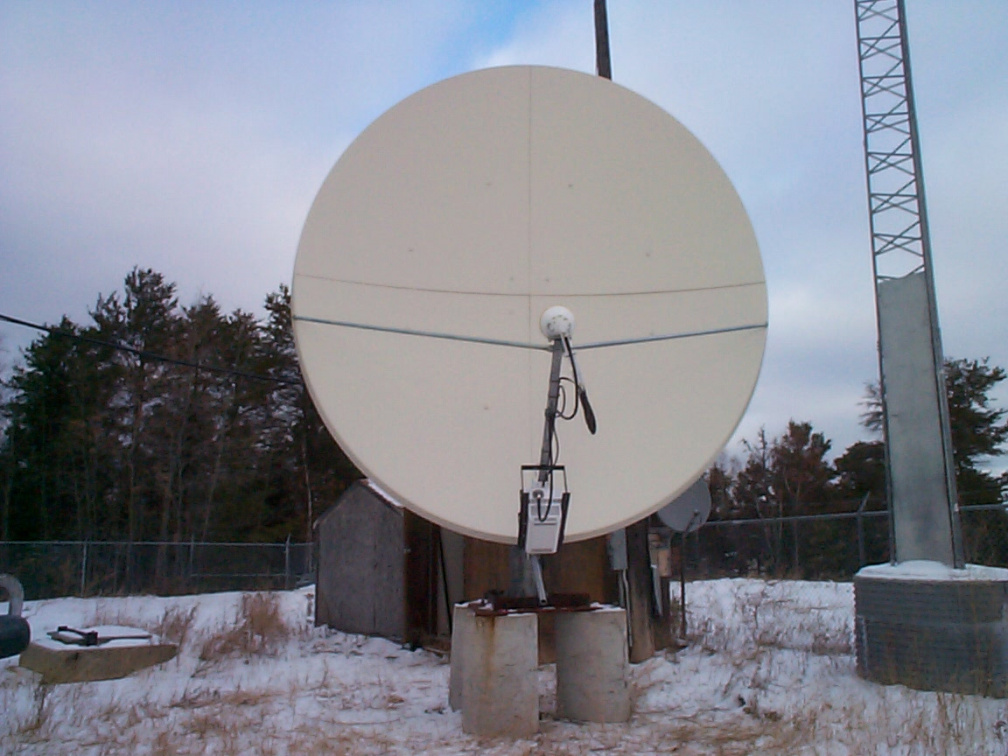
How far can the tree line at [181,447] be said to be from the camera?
24875 millimetres

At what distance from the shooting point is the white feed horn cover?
16.1 feet

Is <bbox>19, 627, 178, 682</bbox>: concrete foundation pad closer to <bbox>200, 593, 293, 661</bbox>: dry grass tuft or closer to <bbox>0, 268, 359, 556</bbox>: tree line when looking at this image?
<bbox>200, 593, 293, 661</bbox>: dry grass tuft

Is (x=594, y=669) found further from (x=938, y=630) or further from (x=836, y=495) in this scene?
(x=836, y=495)

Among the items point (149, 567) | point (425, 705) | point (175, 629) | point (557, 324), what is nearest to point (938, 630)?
point (557, 324)

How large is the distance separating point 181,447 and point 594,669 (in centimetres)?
2220

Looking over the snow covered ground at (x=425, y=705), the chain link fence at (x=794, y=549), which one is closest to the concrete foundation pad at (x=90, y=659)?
the snow covered ground at (x=425, y=705)

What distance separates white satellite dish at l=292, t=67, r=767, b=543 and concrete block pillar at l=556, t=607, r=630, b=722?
768 millimetres

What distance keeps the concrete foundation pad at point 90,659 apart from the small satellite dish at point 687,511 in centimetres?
460

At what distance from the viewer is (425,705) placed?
575 cm

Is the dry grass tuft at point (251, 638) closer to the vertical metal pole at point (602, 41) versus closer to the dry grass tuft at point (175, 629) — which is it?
the dry grass tuft at point (175, 629)

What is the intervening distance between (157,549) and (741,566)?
13751mm

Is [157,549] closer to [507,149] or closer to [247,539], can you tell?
[247,539]

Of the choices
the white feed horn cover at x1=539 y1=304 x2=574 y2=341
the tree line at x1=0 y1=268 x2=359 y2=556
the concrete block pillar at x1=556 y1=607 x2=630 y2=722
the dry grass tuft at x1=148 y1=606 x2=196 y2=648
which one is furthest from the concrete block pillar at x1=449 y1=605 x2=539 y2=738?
the tree line at x1=0 y1=268 x2=359 y2=556

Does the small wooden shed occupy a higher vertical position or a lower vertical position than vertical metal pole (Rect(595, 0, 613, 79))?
lower
